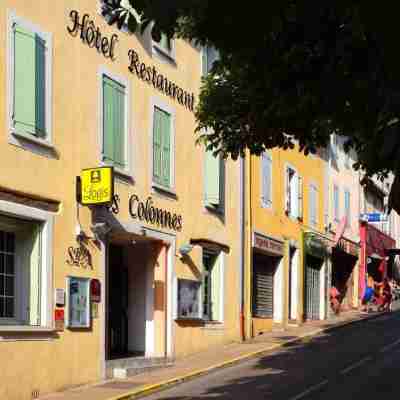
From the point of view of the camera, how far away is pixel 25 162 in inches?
518

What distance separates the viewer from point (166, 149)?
18.4 m

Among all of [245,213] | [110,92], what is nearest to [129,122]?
[110,92]

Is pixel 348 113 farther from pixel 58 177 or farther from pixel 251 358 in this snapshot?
pixel 251 358

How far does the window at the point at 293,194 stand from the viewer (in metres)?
27.8

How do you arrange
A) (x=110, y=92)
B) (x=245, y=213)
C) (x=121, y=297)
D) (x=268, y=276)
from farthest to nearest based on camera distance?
1. (x=268, y=276)
2. (x=245, y=213)
3. (x=121, y=297)
4. (x=110, y=92)

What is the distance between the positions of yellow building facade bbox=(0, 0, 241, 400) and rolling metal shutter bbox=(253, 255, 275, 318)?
3456 mm

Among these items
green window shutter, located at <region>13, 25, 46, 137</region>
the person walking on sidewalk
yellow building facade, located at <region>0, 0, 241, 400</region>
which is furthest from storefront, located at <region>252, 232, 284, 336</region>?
the person walking on sidewalk

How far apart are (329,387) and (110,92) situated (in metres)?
6.57

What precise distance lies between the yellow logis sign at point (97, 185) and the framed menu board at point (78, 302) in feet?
4.48

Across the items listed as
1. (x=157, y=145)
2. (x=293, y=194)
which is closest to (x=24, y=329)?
(x=157, y=145)

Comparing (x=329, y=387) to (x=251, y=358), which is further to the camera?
(x=251, y=358)

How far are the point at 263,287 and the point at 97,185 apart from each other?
12.0 m

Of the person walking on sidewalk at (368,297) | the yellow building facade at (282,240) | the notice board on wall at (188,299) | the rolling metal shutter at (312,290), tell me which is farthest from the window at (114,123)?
the person walking on sidewalk at (368,297)

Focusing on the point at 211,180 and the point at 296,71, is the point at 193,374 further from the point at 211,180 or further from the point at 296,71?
the point at 296,71
